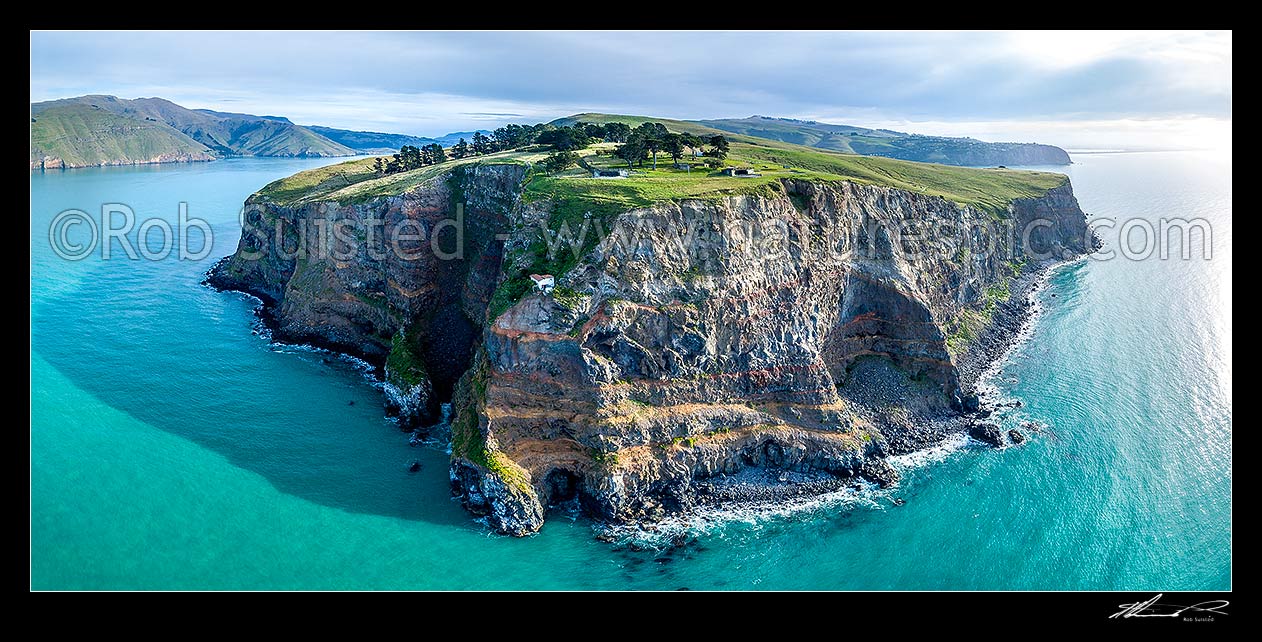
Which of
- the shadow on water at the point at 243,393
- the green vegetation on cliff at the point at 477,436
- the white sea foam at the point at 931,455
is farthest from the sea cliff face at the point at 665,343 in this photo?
the shadow on water at the point at 243,393

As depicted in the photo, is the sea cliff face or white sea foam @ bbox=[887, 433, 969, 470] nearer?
the sea cliff face

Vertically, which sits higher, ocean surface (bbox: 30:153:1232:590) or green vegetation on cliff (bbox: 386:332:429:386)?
green vegetation on cliff (bbox: 386:332:429:386)

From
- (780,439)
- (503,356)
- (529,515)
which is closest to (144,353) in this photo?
(503,356)

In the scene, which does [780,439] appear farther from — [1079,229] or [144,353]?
[1079,229]
